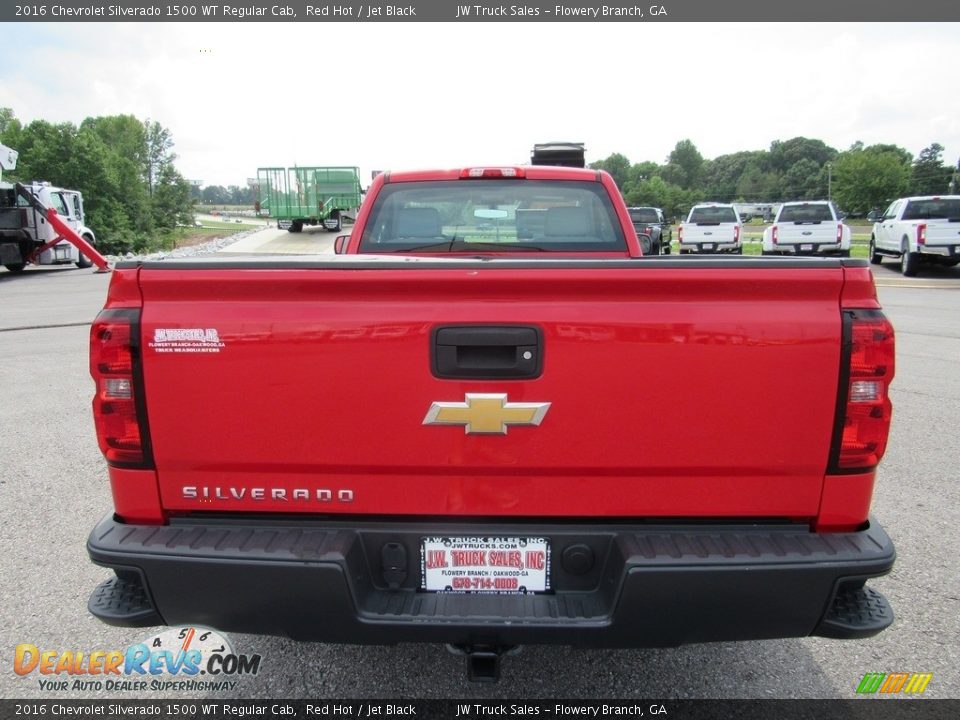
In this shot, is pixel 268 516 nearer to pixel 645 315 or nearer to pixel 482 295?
pixel 482 295

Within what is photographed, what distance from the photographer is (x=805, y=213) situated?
21250 mm

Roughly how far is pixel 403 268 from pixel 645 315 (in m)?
0.74

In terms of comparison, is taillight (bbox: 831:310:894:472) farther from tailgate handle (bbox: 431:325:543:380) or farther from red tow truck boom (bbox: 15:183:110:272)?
red tow truck boom (bbox: 15:183:110:272)

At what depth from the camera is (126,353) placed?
206 cm

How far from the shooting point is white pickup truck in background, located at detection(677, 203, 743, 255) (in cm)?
2364

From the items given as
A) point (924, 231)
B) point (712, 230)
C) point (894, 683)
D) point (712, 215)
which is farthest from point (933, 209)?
point (894, 683)

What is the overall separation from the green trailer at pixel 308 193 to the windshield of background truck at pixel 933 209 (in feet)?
75.2

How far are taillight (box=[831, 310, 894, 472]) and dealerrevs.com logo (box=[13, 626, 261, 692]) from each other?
2.40 metres

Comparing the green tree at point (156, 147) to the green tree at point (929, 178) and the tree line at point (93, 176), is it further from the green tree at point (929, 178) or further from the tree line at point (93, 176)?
the green tree at point (929, 178)

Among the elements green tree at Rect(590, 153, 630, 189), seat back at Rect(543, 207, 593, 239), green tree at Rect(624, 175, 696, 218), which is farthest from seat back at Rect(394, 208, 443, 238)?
green tree at Rect(590, 153, 630, 189)

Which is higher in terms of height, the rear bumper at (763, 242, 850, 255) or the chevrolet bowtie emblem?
the chevrolet bowtie emblem

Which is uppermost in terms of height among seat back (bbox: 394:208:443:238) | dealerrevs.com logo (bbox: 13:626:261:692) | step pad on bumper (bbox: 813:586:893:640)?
seat back (bbox: 394:208:443:238)

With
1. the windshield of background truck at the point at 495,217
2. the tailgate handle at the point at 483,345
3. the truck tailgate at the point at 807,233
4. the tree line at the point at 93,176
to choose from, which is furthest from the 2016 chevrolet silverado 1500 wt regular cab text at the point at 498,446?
the tree line at the point at 93,176

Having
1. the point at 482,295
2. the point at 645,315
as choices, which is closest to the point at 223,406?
the point at 482,295
